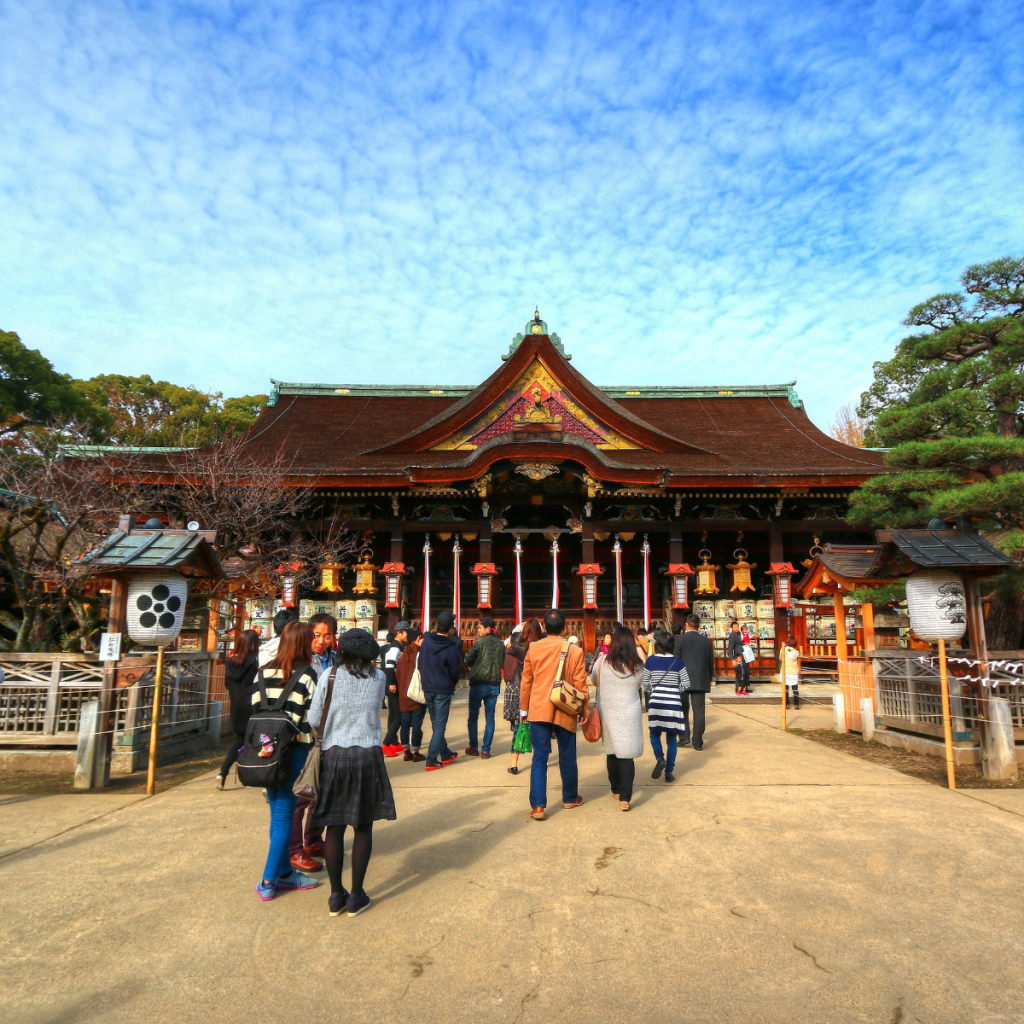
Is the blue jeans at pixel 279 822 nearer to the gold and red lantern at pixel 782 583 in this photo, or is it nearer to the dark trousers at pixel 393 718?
the dark trousers at pixel 393 718

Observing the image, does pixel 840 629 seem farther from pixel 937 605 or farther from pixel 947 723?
pixel 947 723

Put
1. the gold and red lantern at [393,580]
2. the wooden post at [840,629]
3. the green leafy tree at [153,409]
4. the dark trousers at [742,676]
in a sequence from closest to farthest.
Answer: the wooden post at [840,629]
the dark trousers at [742,676]
the gold and red lantern at [393,580]
the green leafy tree at [153,409]

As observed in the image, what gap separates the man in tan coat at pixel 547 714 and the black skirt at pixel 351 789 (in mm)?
1860

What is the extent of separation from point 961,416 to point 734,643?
8.72m

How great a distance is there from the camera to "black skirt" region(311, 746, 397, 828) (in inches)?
134

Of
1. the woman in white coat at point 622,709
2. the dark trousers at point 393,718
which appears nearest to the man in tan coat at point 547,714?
the woman in white coat at point 622,709

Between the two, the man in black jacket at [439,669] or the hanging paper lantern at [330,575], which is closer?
the man in black jacket at [439,669]

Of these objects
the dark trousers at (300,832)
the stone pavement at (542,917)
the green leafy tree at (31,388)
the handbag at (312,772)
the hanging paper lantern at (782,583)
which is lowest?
the stone pavement at (542,917)

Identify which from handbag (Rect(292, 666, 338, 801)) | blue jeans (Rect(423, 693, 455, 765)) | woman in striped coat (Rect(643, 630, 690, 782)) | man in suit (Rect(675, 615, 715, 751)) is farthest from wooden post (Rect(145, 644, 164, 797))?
man in suit (Rect(675, 615, 715, 751))

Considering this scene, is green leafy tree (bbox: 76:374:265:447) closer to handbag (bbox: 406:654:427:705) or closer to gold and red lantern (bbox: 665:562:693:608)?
gold and red lantern (bbox: 665:562:693:608)

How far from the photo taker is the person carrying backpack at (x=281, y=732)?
11.8 ft

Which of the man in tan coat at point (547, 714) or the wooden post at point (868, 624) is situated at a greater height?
the wooden post at point (868, 624)

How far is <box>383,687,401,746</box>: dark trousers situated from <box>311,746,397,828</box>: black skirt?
378 cm

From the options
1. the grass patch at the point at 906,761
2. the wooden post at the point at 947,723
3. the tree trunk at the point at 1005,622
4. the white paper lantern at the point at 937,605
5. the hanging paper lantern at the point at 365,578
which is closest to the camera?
the wooden post at the point at 947,723
